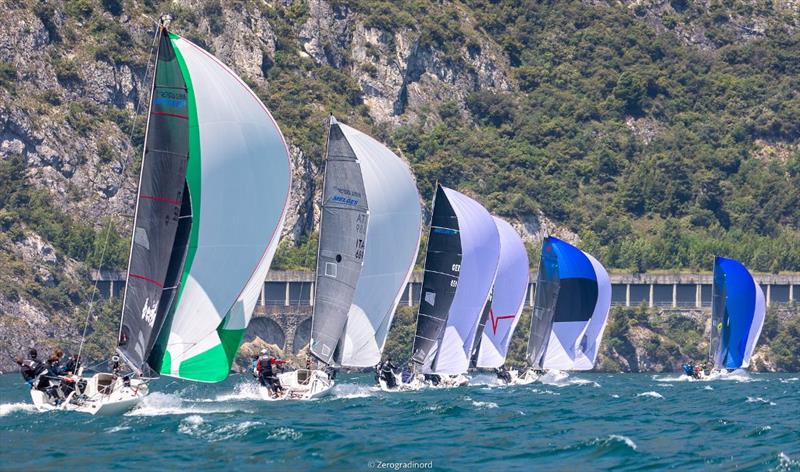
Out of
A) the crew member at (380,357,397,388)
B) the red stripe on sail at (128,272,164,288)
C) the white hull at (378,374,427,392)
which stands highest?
the red stripe on sail at (128,272,164,288)

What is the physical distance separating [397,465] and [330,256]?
17895 mm

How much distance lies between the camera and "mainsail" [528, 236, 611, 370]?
6575cm

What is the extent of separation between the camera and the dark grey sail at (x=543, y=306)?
65812 millimetres

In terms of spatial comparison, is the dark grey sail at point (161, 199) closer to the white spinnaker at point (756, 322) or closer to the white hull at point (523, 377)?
the white hull at point (523, 377)

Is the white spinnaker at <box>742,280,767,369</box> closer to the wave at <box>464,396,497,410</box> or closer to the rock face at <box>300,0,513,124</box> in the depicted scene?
the wave at <box>464,396,497,410</box>

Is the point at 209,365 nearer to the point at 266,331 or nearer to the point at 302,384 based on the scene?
the point at 302,384

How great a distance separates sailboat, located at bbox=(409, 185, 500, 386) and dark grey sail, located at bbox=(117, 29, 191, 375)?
2010cm

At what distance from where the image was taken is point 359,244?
4675 cm

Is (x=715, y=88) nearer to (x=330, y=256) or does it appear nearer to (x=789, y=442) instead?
(x=330, y=256)

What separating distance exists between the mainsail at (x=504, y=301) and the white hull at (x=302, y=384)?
18.3 m

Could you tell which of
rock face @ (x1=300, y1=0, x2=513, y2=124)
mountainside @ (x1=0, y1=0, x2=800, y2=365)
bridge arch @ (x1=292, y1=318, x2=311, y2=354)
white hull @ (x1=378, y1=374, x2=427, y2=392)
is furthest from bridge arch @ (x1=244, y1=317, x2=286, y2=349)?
white hull @ (x1=378, y1=374, x2=427, y2=392)

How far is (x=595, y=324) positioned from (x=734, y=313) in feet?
23.1

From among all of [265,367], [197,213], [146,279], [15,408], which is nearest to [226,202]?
[197,213]

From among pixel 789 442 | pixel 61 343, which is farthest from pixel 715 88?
pixel 789 442
